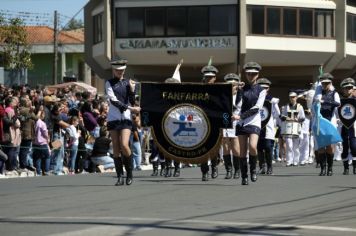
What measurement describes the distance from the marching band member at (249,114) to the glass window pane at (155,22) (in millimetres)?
37561

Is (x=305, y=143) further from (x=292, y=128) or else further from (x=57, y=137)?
(x=57, y=137)

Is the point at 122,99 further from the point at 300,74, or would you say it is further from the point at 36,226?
the point at 300,74

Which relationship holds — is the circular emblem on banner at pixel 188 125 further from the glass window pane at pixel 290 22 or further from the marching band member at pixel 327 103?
the glass window pane at pixel 290 22

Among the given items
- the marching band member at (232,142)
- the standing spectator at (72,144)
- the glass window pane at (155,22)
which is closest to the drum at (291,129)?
the standing spectator at (72,144)

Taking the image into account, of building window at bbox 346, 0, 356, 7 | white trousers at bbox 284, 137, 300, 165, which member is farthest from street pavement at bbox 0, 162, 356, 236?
building window at bbox 346, 0, 356, 7

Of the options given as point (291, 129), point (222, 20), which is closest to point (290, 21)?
point (222, 20)

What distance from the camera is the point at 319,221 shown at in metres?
11.2

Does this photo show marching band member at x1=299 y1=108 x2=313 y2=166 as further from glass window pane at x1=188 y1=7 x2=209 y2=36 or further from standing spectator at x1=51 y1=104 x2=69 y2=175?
glass window pane at x1=188 y1=7 x2=209 y2=36

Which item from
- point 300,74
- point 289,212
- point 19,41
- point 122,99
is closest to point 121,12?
point 19,41

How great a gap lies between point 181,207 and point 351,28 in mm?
47507

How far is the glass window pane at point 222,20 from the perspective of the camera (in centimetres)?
5347

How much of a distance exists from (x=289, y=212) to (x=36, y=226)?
130 inches

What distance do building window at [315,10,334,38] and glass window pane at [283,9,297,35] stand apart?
1.58m

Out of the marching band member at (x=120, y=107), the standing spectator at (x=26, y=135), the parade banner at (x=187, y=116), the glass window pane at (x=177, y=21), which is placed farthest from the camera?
the glass window pane at (x=177, y=21)
